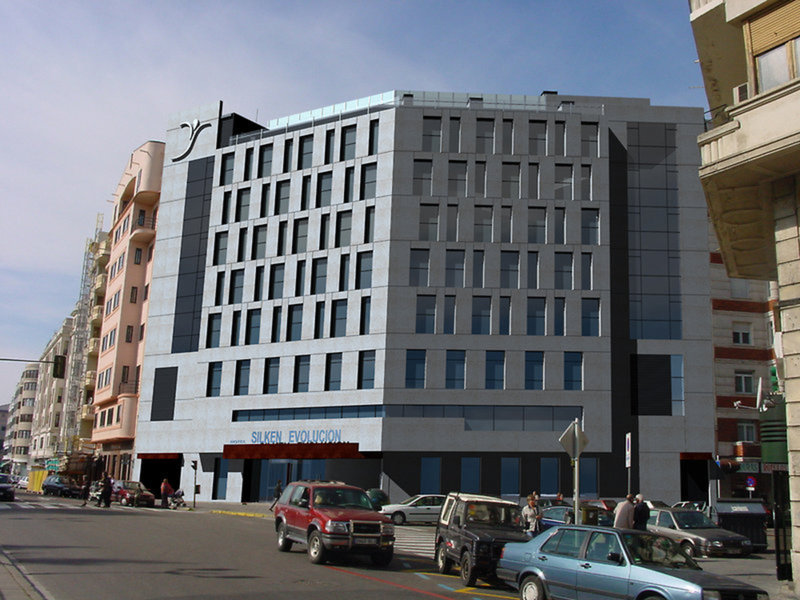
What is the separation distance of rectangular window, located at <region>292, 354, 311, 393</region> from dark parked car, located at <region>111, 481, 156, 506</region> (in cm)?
1132

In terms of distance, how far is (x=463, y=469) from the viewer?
4881cm

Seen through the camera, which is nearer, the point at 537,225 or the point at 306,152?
the point at 537,225

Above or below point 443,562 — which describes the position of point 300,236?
above

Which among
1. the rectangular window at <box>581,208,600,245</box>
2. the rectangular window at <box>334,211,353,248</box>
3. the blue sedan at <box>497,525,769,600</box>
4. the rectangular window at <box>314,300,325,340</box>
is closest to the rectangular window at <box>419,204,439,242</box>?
the rectangular window at <box>334,211,353,248</box>

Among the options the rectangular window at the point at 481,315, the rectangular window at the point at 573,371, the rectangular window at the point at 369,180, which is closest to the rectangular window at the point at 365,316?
the rectangular window at the point at 481,315

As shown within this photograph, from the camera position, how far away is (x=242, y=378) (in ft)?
185

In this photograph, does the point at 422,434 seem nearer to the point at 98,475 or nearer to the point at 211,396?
the point at 211,396

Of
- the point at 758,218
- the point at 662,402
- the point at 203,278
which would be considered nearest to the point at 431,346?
the point at 662,402

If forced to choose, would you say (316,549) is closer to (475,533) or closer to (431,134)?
(475,533)

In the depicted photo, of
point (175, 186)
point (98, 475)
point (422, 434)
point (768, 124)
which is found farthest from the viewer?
point (98, 475)

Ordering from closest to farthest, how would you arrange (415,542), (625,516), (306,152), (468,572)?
(468,572), (625,516), (415,542), (306,152)

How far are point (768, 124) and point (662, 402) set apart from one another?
3597 centimetres

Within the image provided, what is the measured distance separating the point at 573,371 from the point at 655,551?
125ft

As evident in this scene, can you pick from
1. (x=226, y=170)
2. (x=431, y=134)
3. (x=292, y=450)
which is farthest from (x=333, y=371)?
(x=226, y=170)
